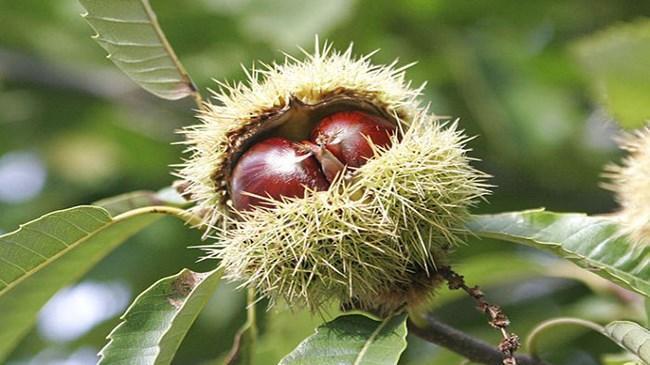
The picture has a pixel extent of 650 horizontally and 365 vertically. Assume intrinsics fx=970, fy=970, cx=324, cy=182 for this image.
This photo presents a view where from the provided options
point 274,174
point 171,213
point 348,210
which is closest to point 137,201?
point 171,213

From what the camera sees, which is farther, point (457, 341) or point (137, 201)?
point (137, 201)

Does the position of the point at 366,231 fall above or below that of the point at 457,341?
above

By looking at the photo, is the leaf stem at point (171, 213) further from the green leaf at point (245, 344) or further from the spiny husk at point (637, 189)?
the spiny husk at point (637, 189)

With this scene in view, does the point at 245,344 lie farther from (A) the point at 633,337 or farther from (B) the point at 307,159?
(A) the point at 633,337

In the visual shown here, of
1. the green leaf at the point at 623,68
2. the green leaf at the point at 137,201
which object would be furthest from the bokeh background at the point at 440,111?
the green leaf at the point at 137,201

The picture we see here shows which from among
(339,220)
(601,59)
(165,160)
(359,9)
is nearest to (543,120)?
(359,9)

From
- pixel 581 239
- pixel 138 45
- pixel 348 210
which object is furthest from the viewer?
pixel 138 45
